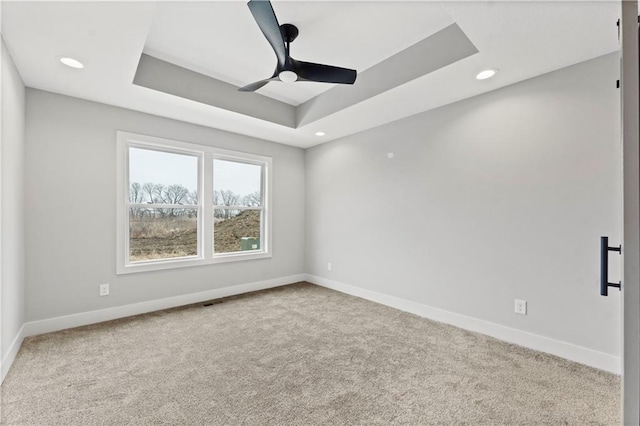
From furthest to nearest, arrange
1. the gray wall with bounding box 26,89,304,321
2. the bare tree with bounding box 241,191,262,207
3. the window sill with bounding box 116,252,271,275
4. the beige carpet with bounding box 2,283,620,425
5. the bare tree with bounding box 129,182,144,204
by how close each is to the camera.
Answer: the bare tree with bounding box 241,191,262,207, the bare tree with bounding box 129,182,144,204, the window sill with bounding box 116,252,271,275, the gray wall with bounding box 26,89,304,321, the beige carpet with bounding box 2,283,620,425

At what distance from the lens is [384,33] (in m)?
2.52

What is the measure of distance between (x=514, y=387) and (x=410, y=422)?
2.89 feet

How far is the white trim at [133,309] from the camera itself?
112 inches

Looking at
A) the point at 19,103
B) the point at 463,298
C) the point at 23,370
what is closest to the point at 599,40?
the point at 463,298

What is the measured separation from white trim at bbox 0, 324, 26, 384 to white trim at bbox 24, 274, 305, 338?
0.52 feet

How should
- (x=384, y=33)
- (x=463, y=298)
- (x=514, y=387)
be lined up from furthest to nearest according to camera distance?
(x=463, y=298) → (x=384, y=33) → (x=514, y=387)

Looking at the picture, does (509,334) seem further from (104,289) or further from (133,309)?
(104,289)

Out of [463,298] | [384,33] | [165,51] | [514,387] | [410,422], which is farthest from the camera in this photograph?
[463,298]

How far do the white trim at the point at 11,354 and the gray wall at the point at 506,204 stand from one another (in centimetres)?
355

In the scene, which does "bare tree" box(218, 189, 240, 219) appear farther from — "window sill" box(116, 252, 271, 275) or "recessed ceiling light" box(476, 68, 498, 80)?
"recessed ceiling light" box(476, 68, 498, 80)

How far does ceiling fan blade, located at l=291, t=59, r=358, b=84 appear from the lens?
2.32m

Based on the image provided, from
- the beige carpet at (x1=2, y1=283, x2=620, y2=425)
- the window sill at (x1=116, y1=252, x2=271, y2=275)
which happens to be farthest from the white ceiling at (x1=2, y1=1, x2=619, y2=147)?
the beige carpet at (x1=2, y1=283, x2=620, y2=425)

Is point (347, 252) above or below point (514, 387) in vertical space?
above

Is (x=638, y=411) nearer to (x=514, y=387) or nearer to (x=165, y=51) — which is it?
(x=514, y=387)
